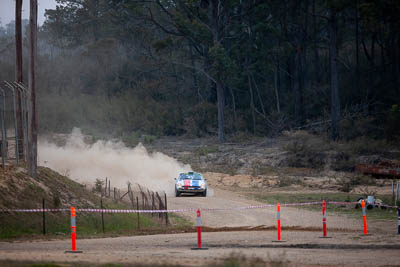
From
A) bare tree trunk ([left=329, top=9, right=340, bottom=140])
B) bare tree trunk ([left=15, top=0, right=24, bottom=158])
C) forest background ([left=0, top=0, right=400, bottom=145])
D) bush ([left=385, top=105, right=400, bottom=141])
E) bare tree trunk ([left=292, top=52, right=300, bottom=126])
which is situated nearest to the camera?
bare tree trunk ([left=15, top=0, right=24, bottom=158])

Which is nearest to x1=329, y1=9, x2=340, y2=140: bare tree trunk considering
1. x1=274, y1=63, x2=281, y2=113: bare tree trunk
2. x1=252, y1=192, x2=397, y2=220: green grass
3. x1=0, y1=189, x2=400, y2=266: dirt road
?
x1=274, y1=63, x2=281, y2=113: bare tree trunk

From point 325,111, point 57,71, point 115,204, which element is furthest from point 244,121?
point 115,204

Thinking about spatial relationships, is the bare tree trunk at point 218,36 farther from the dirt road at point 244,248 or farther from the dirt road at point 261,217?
the dirt road at point 244,248

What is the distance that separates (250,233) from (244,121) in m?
49.9

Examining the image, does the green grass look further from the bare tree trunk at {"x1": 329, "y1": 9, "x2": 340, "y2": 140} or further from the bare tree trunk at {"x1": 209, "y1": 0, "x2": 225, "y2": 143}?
the bare tree trunk at {"x1": 209, "y1": 0, "x2": 225, "y2": 143}

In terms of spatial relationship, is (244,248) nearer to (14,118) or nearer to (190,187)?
(14,118)

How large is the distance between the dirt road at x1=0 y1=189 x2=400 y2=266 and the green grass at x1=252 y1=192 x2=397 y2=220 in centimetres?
343

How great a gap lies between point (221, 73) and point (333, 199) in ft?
103

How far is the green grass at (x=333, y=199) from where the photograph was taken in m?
27.6

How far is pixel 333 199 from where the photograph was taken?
1374 inches

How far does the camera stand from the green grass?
90.4ft

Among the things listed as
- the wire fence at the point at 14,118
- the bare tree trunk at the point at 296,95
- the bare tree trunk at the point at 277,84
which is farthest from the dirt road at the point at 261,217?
the bare tree trunk at the point at 277,84

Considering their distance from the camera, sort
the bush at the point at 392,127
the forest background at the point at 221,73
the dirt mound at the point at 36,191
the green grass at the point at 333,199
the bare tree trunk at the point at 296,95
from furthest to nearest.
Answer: the bare tree trunk at the point at 296,95 → the forest background at the point at 221,73 → the bush at the point at 392,127 → the green grass at the point at 333,199 → the dirt mound at the point at 36,191

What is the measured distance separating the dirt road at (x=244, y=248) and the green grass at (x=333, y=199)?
343 centimetres
